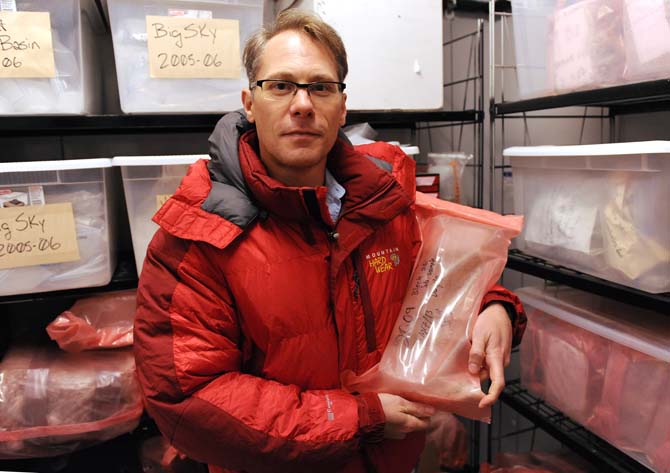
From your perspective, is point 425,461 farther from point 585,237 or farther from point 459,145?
point 459,145

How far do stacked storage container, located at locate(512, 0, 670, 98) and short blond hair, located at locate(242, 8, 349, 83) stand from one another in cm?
68

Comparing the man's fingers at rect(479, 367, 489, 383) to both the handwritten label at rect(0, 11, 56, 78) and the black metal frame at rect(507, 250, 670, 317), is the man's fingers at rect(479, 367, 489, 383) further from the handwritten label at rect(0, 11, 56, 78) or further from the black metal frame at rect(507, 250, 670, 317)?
the handwritten label at rect(0, 11, 56, 78)

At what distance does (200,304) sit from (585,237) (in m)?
1.02

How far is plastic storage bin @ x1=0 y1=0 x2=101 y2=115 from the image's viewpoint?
4.17 ft

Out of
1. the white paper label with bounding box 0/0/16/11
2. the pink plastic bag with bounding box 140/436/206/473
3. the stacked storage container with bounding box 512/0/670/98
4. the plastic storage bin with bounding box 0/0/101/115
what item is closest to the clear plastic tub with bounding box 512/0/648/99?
the stacked storage container with bounding box 512/0/670/98

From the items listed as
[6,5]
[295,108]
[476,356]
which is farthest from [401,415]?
[6,5]

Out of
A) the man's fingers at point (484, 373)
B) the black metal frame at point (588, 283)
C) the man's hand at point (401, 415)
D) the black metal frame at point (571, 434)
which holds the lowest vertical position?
the black metal frame at point (571, 434)

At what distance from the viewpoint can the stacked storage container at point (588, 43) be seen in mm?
1177

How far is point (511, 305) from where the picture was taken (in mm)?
1217

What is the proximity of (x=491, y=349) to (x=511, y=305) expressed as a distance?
0.66ft

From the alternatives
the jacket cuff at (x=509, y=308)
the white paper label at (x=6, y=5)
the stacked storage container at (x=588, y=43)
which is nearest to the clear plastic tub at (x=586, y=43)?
the stacked storage container at (x=588, y=43)

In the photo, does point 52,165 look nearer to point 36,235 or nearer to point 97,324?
point 36,235

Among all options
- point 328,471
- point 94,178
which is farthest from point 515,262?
point 94,178

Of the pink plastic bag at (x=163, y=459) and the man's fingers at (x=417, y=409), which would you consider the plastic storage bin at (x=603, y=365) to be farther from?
the pink plastic bag at (x=163, y=459)
